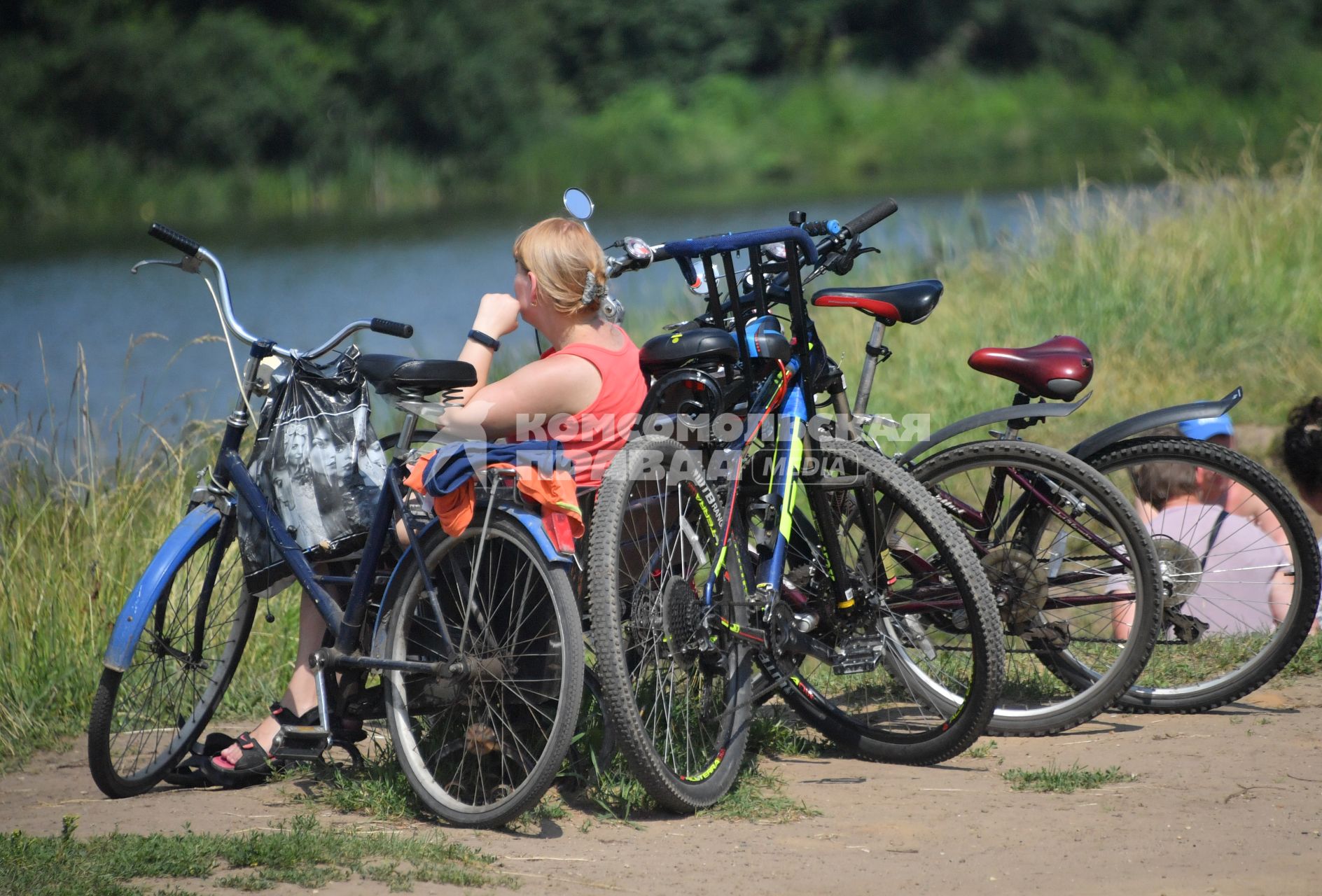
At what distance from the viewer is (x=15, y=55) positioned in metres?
31.6

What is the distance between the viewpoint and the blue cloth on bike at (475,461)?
3.62 metres

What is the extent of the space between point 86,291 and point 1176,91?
30622mm

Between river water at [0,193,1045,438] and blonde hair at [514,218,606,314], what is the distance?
314 centimetres

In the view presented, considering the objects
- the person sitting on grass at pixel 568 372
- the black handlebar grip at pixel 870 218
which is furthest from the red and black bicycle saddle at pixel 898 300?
Result: the person sitting on grass at pixel 568 372

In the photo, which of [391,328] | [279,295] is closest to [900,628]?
[391,328]

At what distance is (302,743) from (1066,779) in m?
2.05

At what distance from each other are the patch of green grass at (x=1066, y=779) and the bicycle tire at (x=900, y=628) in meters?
0.16

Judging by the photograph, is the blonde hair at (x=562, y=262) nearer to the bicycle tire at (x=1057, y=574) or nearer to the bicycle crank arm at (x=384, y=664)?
the bicycle crank arm at (x=384, y=664)

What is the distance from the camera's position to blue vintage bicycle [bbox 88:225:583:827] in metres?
3.64

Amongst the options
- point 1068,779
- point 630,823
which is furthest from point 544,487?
point 1068,779

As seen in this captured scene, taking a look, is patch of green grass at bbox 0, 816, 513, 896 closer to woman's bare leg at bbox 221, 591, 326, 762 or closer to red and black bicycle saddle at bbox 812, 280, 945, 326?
woman's bare leg at bbox 221, 591, 326, 762

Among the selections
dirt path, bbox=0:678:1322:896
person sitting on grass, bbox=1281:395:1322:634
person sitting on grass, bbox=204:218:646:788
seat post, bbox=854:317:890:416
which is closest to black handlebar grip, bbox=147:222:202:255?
person sitting on grass, bbox=204:218:646:788

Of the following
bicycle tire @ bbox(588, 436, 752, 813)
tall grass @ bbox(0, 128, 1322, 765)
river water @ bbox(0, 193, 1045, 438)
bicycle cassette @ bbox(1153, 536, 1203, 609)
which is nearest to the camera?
bicycle tire @ bbox(588, 436, 752, 813)

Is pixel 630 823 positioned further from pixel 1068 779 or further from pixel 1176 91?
pixel 1176 91
